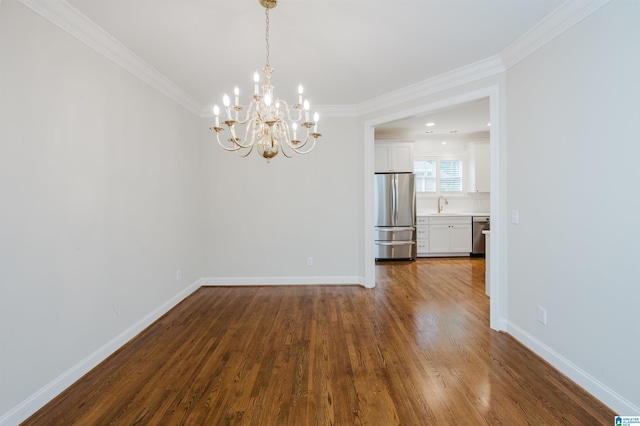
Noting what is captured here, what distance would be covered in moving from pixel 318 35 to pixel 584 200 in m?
2.31

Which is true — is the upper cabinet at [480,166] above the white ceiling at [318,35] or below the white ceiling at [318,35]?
below

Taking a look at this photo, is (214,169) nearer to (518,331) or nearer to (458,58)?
(458,58)

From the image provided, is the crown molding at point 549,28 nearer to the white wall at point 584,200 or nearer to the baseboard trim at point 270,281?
the white wall at point 584,200

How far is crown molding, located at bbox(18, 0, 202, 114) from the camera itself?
6.42 feet

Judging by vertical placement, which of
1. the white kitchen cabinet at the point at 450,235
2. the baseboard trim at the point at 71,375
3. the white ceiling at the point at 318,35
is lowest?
the baseboard trim at the point at 71,375

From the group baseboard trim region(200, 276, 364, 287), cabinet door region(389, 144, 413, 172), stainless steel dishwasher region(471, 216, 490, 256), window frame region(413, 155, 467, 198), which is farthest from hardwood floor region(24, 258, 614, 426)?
window frame region(413, 155, 467, 198)

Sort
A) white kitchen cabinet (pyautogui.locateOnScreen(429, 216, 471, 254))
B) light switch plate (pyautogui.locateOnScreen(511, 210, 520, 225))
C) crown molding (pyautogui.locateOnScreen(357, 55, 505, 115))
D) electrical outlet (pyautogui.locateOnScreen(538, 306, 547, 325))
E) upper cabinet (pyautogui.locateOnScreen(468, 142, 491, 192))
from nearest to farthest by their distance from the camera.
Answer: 1. electrical outlet (pyautogui.locateOnScreen(538, 306, 547, 325))
2. light switch plate (pyautogui.locateOnScreen(511, 210, 520, 225))
3. crown molding (pyautogui.locateOnScreen(357, 55, 505, 115))
4. white kitchen cabinet (pyautogui.locateOnScreen(429, 216, 471, 254))
5. upper cabinet (pyautogui.locateOnScreen(468, 142, 491, 192))

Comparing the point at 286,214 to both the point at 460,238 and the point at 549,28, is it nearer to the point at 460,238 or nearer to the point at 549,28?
the point at 549,28

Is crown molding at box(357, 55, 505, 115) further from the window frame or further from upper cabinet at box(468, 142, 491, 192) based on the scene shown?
upper cabinet at box(468, 142, 491, 192)

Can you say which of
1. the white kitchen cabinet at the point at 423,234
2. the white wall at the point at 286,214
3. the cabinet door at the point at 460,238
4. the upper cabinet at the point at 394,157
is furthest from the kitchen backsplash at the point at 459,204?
the white wall at the point at 286,214

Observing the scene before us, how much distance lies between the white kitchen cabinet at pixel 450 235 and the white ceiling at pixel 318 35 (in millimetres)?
3805

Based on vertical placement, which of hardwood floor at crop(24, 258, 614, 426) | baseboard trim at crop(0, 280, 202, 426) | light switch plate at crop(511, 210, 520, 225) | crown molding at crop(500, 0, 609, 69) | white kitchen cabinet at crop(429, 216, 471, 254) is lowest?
hardwood floor at crop(24, 258, 614, 426)

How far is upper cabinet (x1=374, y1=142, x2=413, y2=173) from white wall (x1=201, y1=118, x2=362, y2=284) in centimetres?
198

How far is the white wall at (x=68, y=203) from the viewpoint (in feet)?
5.65
